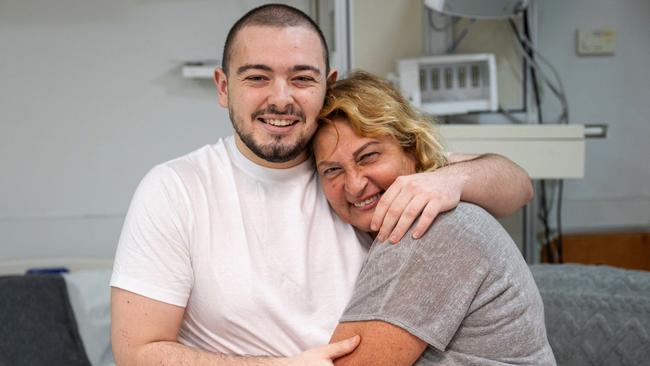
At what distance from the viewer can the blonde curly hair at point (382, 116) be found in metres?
1.21

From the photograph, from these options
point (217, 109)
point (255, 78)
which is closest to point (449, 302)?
point (255, 78)

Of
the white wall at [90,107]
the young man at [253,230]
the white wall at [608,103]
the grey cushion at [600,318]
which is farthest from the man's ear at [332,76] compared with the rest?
the white wall at [608,103]

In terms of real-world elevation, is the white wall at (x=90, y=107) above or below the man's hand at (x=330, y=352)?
above

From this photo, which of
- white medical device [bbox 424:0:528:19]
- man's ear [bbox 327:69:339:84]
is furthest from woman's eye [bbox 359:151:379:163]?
white medical device [bbox 424:0:528:19]

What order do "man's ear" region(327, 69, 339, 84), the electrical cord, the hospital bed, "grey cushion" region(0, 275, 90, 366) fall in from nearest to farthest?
"man's ear" region(327, 69, 339, 84)
the hospital bed
"grey cushion" region(0, 275, 90, 366)
the electrical cord

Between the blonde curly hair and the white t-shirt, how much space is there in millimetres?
175

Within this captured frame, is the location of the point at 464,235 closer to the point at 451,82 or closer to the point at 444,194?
the point at 444,194

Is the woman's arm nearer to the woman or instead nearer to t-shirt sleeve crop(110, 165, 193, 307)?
the woman

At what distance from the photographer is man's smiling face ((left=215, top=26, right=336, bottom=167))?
1.25 m

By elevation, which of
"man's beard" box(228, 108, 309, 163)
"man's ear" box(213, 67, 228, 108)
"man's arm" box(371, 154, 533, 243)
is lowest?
"man's arm" box(371, 154, 533, 243)

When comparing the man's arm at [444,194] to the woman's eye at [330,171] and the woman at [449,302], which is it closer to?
the woman at [449,302]

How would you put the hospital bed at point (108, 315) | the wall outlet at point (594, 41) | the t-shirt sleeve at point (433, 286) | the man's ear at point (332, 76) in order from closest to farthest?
the t-shirt sleeve at point (433, 286)
the man's ear at point (332, 76)
the hospital bed at point (108, 315)
the wall outlet at point (594, 41)

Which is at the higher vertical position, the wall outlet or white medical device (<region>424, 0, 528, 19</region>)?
white medical device (<region>424, 0, 528, 19</region>)

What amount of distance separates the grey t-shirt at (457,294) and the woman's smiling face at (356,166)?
0.15 m
